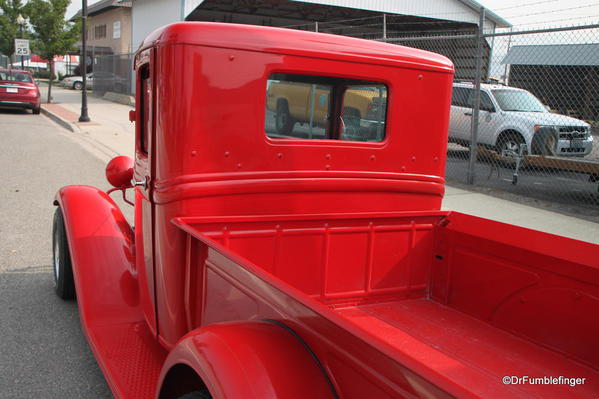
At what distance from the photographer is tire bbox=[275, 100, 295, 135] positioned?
9.45 feet

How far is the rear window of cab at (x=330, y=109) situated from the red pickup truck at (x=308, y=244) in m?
0.01

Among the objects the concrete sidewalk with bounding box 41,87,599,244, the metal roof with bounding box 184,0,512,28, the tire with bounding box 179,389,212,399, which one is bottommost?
the concrete sidewalk with bounding box 41,87,599,244

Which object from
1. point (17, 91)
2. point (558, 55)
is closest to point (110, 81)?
point (17, 91)

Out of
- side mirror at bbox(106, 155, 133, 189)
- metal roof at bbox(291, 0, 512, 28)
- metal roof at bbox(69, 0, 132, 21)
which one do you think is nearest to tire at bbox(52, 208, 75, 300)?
side mirror at bbox(106, 155, 133, 189)

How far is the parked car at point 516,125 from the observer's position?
1082 centimetres

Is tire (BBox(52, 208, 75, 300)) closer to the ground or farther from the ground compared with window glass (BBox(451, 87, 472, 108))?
closer to the ground

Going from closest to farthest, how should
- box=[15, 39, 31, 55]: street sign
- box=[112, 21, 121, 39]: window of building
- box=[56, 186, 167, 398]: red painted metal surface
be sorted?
box=[56, 186, 167, 398]: red painted metal surface
box=[15, 39, 31, 55]: street sign
box=[112, 21, 121, 39]: window of building

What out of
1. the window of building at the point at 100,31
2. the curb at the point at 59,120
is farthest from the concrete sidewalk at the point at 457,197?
the window of building at the point at 100,31

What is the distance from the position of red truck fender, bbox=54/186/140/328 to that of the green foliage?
25852 millimetres

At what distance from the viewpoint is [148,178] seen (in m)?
2.82

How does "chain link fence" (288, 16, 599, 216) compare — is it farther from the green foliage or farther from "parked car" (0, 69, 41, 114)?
the green foliage

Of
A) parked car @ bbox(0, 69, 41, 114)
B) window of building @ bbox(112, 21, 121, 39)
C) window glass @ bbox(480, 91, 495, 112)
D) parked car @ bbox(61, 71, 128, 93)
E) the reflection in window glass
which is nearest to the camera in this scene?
the reflection in window glass

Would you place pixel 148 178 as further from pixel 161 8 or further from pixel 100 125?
pixel 161 8

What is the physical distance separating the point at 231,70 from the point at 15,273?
3271 mm
